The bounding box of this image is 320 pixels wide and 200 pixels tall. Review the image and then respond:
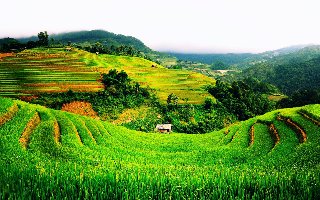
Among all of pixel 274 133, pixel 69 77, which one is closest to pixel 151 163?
pixel 274 133

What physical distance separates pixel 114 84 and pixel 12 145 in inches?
2154

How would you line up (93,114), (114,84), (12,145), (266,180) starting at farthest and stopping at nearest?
(114,84)
(93,114)
(12,145)
(266,180)

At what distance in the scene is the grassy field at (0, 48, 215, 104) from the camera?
69375 mm

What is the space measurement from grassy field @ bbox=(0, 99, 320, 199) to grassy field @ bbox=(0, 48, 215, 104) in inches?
1441

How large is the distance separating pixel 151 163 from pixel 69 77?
61.8 meters

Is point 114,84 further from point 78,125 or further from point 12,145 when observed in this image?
point 12,145

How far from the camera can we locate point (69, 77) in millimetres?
78688

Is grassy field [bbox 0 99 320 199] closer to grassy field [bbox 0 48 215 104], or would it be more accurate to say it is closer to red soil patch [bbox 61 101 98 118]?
red soil patch [bbox 61 101 98 118]

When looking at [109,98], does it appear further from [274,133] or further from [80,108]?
[274,133]

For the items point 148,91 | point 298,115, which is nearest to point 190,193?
point 298,115

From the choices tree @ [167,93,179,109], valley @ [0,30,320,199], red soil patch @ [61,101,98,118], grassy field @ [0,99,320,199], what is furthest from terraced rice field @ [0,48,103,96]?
grassy field @ [0,99,320,199]

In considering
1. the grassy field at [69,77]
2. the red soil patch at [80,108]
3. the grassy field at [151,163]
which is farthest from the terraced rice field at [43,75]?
the grassy field at [151,163]

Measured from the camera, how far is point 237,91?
8925 centimetres

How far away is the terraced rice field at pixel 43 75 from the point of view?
67562mm
